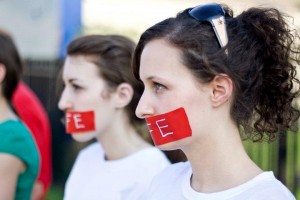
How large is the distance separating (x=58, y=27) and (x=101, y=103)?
169 inches

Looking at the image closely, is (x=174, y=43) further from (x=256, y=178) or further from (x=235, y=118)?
(x=256, y=178)

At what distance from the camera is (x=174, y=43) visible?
2.36 meters

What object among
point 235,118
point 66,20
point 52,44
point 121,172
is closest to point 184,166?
point 235,118

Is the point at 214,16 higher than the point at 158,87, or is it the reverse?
the point at 214,16

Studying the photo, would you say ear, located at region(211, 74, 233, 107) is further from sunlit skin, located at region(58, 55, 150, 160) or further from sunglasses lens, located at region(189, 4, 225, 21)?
sunlit skin, located at region(58, 55, 150, 160)

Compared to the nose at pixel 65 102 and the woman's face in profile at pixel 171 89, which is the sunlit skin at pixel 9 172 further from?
the woman's face in profile at pixel 171 89

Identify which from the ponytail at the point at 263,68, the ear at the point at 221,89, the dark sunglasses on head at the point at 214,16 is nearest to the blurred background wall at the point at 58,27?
the ponytail at the point at 263,68

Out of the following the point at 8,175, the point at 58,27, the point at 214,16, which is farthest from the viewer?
the point at 58,27

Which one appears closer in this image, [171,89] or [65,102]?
[171,89]

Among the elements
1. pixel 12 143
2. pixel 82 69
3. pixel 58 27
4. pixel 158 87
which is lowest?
pixel 58 27

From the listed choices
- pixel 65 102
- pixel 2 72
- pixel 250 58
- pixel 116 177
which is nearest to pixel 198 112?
pixel 250 58

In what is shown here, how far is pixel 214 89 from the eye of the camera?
232 centimetres

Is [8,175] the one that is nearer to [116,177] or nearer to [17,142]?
[17,142]

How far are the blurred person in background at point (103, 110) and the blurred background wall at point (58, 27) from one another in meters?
3.25
